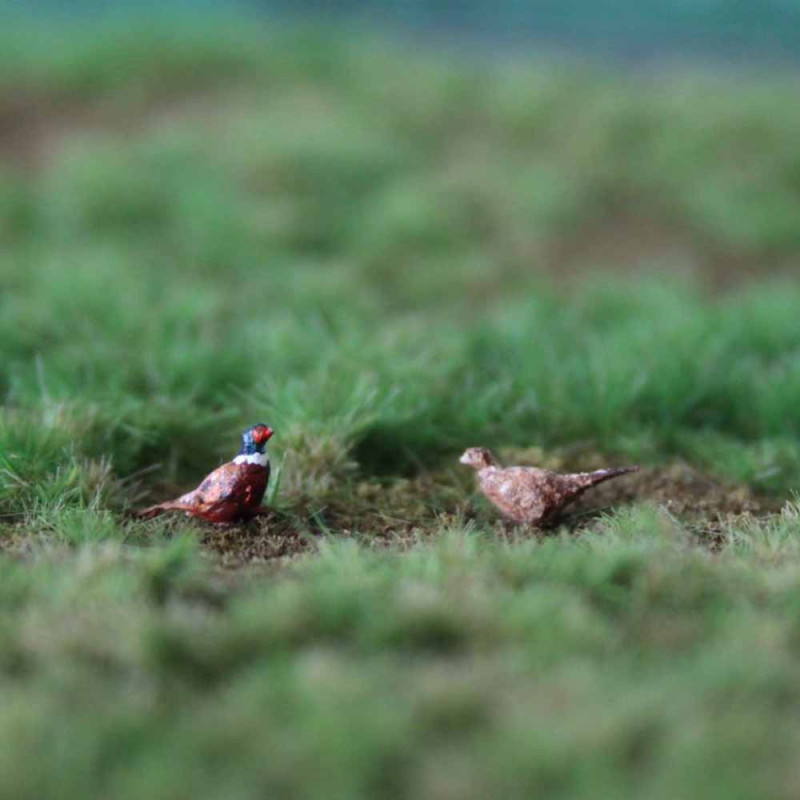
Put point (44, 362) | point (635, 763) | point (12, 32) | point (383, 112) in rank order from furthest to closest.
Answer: point (12, 32) → point (383, 112) → point (44, 362) → point (635, 763)

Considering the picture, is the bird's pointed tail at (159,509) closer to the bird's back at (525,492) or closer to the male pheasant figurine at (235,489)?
the male pheasant figurine at (235,489)

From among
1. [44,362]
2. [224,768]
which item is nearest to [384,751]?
[224,768]

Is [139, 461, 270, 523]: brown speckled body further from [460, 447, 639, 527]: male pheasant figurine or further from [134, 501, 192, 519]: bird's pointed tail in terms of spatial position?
[460, 447, 639, 527]: male pheasant figurine

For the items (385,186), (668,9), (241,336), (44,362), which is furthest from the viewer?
(668,9)

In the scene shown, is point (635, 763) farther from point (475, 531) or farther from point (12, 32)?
point (12, 32)

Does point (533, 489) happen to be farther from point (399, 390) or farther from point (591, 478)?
point (399, 390)
